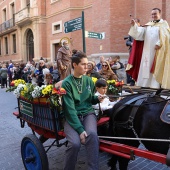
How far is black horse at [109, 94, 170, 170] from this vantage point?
97.1 inches

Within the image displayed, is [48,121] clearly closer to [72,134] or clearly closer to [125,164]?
[72,134]

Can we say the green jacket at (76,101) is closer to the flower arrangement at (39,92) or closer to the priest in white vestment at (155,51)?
the flower arrangement at (39,92)

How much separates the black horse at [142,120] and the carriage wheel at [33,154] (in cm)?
94

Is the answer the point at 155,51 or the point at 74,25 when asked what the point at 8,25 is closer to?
the point at 74,25

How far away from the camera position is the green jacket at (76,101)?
2.81 meters

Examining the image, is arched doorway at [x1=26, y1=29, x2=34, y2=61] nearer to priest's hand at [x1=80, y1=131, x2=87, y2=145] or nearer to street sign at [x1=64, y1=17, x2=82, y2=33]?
street sign at [x1=64, y1=17, x2=82, y2=33]

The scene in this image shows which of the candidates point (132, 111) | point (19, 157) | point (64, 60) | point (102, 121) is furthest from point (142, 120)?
point (64, 60)

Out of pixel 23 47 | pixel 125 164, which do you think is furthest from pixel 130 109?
pixel 23 47

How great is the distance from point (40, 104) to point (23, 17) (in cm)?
2088

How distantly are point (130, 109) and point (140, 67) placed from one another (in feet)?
12.0

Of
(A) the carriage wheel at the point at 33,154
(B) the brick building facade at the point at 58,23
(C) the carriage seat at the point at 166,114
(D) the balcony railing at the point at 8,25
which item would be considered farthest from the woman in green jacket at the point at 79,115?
(D) the balcony railing at the point at 8,25

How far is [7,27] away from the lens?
2778cm

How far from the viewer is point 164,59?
19.6 ft

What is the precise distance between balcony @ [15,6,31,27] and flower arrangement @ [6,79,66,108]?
19.5 metres
